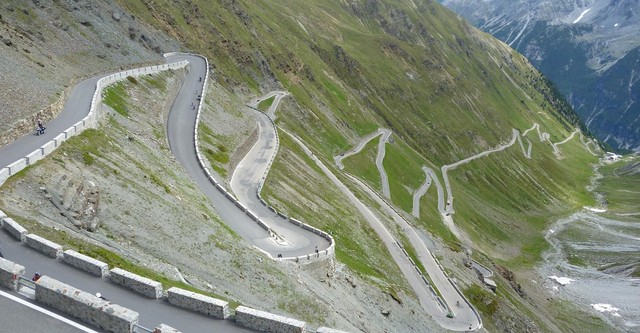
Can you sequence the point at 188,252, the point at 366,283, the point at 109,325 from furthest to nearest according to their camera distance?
the point at 366,283
the point at 188,252
the point at 109,325

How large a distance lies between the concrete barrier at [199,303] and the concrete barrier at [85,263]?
3.86 m

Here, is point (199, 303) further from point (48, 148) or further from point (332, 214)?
point (332, 214)

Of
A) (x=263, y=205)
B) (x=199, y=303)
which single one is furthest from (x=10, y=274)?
(x=263, y=205)

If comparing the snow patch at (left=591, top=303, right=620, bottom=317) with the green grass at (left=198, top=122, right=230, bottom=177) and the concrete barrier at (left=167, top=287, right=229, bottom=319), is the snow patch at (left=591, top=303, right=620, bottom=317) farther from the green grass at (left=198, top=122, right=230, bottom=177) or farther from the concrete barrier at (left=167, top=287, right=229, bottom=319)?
the concrete barrier at (left=167, top=287, right=229, bottom=319)

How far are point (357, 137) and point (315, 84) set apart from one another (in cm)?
2541

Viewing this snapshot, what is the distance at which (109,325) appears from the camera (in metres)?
19.8

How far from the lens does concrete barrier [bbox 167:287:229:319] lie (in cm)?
2294

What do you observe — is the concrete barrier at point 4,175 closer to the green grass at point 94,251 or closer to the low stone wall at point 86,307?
the green grass at point 94,251

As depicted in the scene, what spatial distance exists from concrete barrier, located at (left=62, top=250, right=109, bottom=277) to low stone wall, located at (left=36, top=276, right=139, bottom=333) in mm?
3352

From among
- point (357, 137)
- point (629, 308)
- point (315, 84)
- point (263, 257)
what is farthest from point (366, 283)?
point (315, 84)

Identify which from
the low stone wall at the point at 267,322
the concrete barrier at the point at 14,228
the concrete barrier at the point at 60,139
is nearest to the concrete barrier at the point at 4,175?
the concrete barrier at the point at 14,228

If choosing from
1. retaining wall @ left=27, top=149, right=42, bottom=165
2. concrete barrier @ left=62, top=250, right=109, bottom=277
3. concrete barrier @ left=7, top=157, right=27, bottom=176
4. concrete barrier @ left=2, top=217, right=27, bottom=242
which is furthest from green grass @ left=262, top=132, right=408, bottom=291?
concrete barrier @ left=2, top=217, right=27, bottom=242

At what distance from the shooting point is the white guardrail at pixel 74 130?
33.8 meters

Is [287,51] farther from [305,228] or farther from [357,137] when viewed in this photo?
[305,228]
